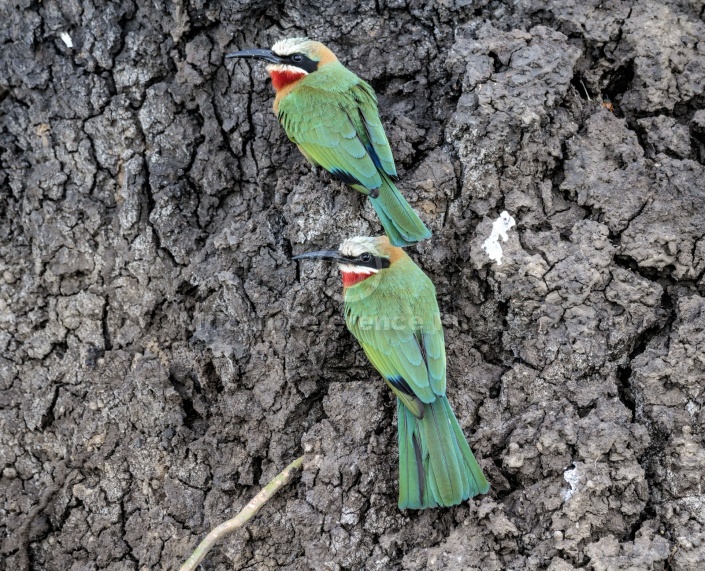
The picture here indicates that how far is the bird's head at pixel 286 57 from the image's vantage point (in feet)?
12.3

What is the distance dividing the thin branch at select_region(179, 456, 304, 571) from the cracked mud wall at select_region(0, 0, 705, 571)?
3.4 inches

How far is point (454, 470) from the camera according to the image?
302cm

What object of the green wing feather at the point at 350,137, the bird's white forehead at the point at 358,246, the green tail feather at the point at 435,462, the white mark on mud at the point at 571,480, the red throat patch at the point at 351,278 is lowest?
the white mark on mud at the point at 571,480

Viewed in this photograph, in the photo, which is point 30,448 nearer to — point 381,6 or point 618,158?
point 381,6

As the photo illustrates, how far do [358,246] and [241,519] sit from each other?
4.07ft

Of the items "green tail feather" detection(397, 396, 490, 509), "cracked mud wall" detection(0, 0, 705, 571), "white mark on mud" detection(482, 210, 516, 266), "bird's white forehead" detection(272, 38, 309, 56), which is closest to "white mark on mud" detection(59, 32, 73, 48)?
"cracked mud wall" detection(0, 0, 705, 571)

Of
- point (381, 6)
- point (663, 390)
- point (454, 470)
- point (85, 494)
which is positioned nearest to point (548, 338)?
point (663, 390)

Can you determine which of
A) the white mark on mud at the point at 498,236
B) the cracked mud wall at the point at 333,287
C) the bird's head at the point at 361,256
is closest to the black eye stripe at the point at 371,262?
the bird's head at the point at 361,256

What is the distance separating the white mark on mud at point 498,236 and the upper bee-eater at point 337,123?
27 cm

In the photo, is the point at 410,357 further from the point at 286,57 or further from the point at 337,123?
the point at 286,57

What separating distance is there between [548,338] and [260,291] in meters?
1.25

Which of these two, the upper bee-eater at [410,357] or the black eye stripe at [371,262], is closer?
the upper bee-eater at [410,357]

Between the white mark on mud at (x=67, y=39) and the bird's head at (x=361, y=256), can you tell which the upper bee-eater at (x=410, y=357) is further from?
the white mark on mud at (x=67, y=39)

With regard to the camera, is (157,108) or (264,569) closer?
(264,569)
